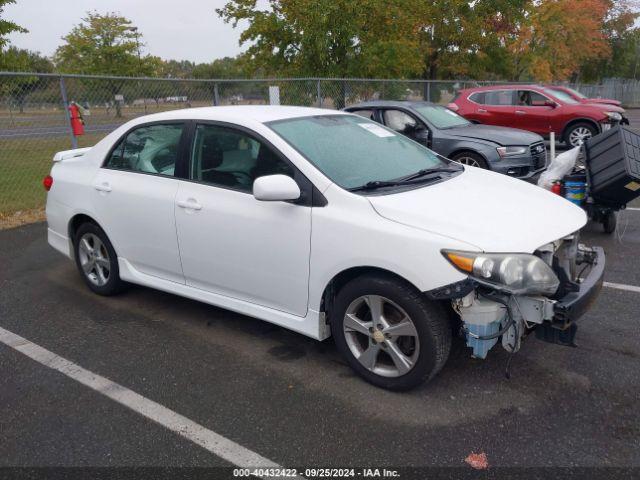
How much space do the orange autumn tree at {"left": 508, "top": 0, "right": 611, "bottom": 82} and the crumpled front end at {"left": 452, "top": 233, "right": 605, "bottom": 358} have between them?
28.5 m

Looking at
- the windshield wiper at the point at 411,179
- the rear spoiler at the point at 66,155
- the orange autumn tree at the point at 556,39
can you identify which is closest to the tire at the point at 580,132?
the windshield wiper at the point at 411,179

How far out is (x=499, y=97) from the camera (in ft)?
45.6

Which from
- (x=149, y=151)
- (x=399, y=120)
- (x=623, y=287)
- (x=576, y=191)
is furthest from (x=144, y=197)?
(x=399, y=120)

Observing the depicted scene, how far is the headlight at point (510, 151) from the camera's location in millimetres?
8258

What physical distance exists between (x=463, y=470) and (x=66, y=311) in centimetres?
345

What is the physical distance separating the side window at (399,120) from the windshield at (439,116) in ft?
0.77

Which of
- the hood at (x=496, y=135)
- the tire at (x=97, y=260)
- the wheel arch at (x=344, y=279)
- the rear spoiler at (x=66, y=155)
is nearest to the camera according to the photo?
the wheel arch at (x=344, y=279)

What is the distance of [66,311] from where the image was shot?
4539mm

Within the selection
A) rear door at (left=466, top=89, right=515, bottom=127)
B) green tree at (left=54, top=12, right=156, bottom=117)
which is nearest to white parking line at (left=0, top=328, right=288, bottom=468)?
rear door at (left=466, top=89, right=515, bottom=127)

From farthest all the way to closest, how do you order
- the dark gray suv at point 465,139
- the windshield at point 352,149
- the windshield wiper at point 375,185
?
the dark gray suv at point 465,139 < the windshield at point 352,149 < the windshield wiper at point 375,185

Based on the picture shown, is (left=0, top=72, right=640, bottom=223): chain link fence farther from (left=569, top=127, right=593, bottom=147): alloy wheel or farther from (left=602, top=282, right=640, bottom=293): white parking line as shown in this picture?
(left=602, top=282, right=640, bottom=293): white parking line

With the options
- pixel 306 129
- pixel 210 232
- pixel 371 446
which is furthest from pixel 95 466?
pixel 306 129

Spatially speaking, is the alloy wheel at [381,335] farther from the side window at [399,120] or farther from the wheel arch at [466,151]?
the side window at [399,120]

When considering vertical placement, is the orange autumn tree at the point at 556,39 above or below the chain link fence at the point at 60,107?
above
